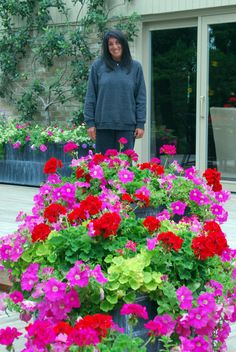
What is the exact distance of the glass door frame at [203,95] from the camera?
10.5 meters

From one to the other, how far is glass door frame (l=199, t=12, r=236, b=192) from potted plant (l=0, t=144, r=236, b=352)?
655cm

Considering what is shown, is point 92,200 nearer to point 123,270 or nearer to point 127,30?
point 123,270

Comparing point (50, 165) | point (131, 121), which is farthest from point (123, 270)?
point (131, 121)

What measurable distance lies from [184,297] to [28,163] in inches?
320

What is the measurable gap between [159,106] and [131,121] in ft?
14.6

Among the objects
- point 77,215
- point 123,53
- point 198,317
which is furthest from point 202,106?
point 198,317

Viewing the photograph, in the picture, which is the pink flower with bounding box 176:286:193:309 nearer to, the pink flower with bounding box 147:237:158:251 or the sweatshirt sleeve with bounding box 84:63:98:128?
the pink flower with bounding box 147:237:158:251

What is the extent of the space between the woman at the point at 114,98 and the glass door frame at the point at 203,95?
3.63m

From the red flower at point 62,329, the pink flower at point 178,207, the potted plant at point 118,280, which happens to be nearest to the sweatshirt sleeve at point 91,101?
the pink flower at point 178,207

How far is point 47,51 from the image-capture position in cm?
1238

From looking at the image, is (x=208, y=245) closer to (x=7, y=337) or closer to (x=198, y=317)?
(x=198, y=317)

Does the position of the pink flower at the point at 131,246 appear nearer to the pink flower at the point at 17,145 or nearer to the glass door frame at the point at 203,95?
the glass door frame at the point at 203,95

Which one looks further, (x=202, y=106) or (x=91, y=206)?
(x=202, y=106)

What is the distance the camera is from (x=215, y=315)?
129 inches
